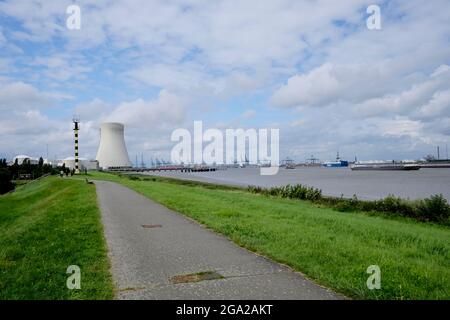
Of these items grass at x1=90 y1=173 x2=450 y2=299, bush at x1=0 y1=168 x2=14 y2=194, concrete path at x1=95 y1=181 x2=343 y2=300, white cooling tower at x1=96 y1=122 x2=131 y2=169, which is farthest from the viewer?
white cooling tower at x1=96 y1=122 x2=131 y2=169

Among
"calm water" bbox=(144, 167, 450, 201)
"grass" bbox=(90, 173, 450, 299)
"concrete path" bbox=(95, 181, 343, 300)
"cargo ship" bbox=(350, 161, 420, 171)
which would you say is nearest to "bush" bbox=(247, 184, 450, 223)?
"grass" bbox=(90, 173, 450, 299)

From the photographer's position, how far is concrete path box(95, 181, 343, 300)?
4648 millimetres

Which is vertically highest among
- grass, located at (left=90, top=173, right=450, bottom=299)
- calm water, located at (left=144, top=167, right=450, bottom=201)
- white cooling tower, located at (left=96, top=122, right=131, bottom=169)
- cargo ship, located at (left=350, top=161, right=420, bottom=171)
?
white cooling tower, located at (left=96, top=122, right=131, bottom=169)

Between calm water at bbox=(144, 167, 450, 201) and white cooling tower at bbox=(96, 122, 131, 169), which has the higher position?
white cooling tower at bbox=(96, 122, 131, 169)

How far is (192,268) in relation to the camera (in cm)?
577

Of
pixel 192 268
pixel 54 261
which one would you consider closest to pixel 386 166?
pixel 192 268

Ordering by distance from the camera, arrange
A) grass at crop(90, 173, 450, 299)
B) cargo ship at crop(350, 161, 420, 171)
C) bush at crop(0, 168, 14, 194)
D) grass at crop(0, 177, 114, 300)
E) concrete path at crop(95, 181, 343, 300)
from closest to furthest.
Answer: concrete path at crop(95, 181, 343, 300)
grass at crop(0, 177, 114, 300)
grass at crop(90, 173, 450, 299)
bush at crop(0, 168, 14, 194)
cargo ship at crop(350, 161, 420, 171)

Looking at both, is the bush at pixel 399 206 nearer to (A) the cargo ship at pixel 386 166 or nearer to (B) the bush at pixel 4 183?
(B) the bush at pixel 4 183

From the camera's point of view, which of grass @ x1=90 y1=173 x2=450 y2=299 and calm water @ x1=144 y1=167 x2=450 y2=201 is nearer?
grass @ x1=90 y1=173 x2=450 y2=299

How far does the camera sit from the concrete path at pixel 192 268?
465 cm

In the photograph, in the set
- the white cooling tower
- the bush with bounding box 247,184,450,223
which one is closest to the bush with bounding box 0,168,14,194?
the white cooling tower

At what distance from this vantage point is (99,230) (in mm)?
9352

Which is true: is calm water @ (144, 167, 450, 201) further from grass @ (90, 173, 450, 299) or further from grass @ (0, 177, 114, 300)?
grass @ (0, 177, 114, 300)
